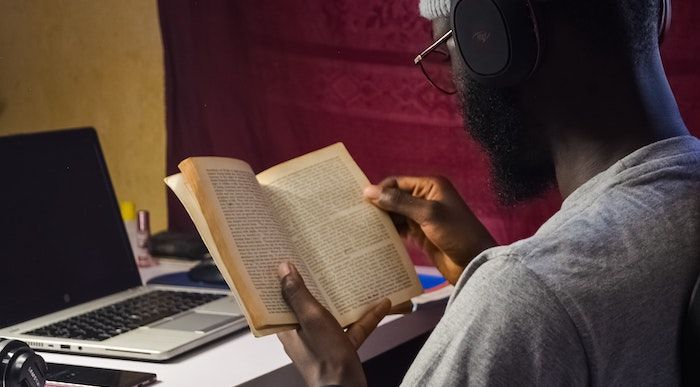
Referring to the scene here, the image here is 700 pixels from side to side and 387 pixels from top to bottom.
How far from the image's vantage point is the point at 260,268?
3.86 ft

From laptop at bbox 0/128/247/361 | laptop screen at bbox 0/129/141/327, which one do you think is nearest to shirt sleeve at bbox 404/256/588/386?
laptop at bbox 0/128/247/361

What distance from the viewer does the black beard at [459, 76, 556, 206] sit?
3.51 ft

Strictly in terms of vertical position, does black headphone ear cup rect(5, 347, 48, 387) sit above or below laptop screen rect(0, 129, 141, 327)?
below

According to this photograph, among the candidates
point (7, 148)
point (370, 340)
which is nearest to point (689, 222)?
point (370, 340)

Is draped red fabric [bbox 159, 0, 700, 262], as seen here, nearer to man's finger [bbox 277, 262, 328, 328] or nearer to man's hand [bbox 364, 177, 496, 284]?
man's hand [bbox 364, 177, 496, 284]

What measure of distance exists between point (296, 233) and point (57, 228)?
1.52 feet

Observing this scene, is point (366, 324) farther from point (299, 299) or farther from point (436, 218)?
point (436, 218)

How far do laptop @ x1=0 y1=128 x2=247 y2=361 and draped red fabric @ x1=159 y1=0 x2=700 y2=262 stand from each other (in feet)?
1.50

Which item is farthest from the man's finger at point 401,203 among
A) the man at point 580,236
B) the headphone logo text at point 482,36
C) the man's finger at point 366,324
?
the headphone logo text at point 482,36

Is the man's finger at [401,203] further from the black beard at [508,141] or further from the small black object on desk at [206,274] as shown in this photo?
the small black object on desk at [206,274]

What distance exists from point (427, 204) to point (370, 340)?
0.21m

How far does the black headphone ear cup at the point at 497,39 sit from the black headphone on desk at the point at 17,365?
541 millimetres

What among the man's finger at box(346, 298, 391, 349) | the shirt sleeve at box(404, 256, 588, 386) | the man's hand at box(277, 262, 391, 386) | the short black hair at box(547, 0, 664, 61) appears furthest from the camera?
the man's finger at box(346, 298, 391, 349)

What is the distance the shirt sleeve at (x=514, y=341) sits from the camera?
2.80 ft
